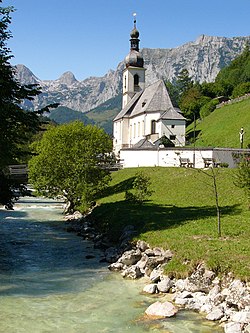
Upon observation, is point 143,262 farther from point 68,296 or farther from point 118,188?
point 118,188

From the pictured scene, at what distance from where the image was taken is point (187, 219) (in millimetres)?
25844

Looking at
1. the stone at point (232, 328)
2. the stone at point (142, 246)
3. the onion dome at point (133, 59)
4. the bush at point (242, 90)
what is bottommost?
the stone at point (232, 328)

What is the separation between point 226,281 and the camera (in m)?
15.6

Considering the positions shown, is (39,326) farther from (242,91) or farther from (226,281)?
(242,91)

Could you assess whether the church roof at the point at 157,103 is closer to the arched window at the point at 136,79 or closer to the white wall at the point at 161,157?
the arched window at the point at 136,79

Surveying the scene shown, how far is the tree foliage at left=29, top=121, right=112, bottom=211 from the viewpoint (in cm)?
3991

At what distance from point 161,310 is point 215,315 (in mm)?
1715

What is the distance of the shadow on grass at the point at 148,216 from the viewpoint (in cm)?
2559

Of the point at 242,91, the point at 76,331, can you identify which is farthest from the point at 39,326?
the point at 242,91

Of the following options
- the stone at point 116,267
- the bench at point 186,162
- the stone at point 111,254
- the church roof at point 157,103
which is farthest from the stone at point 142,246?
the church roof at point 157,103

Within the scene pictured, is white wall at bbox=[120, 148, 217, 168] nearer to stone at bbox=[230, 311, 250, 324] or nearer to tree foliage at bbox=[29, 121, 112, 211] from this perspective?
tree foliage at bbox=[29, 121, 112, 211]

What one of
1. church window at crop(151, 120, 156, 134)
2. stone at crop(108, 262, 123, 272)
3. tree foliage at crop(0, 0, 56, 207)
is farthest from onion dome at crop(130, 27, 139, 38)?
stone at crop(108, 262, 123, 272)

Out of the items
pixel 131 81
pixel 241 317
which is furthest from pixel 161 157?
pixel 131 81

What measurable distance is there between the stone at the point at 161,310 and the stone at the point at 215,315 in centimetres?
114
